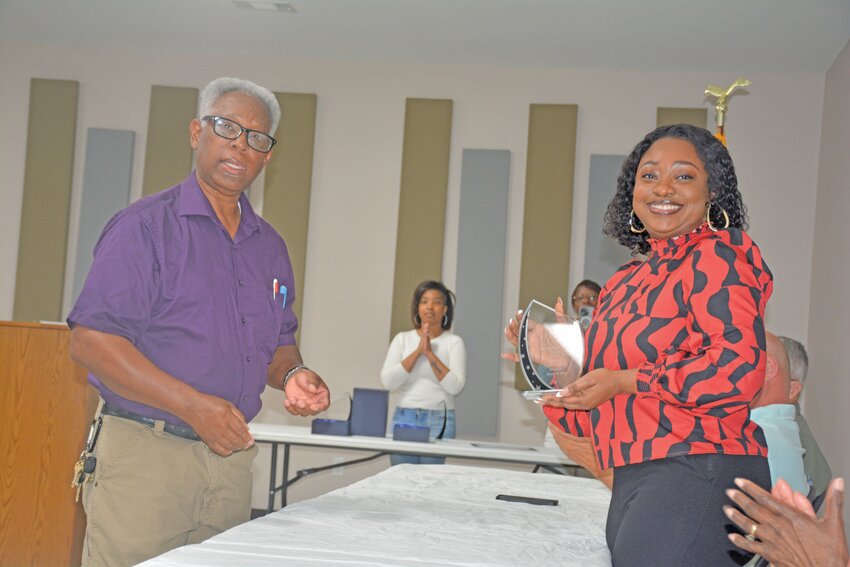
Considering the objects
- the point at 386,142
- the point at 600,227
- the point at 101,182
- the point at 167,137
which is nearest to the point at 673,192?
the point at 600,227

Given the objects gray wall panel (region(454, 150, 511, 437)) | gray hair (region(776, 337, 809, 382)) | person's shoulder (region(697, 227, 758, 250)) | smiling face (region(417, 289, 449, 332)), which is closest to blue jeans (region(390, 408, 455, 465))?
smiling face (region(417, 289, 449, 332))

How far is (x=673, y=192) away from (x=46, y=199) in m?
6.17

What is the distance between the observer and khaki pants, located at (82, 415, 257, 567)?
1.81 m

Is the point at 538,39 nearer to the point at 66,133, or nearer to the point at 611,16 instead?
the point at 611,16

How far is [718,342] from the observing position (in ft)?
4.81

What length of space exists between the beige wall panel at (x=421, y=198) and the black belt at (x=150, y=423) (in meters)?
Result: 4.74

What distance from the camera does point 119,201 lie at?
22.4 feet

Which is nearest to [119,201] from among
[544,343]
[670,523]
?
[544,343]

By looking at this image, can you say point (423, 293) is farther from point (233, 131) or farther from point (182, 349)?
point (182, 349)

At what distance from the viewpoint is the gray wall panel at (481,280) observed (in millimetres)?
6484

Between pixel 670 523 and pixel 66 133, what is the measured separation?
648 centimetres

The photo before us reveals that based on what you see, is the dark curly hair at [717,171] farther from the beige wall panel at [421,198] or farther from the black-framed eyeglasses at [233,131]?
the beige wall panel at [421,198]

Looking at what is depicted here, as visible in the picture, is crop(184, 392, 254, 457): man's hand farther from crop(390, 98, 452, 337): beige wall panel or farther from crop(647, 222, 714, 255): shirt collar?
crop(390, 98, 452, 337): beige wall panel

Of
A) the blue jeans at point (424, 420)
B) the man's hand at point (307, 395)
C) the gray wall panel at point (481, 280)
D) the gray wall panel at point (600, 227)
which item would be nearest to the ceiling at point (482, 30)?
the gray wall panel at point (600, 227)
